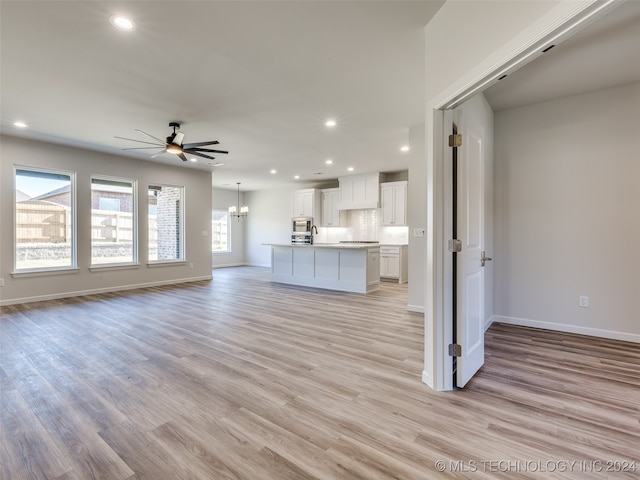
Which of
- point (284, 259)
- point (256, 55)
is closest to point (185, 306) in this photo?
point (284, 259)

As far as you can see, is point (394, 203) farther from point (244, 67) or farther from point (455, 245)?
point (455, 245)

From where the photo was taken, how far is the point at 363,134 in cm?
506

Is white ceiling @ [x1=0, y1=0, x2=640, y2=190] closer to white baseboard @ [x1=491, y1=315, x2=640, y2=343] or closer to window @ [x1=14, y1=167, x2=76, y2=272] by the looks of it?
window @ [x1=14, y1=167, x2=76, y2=272]

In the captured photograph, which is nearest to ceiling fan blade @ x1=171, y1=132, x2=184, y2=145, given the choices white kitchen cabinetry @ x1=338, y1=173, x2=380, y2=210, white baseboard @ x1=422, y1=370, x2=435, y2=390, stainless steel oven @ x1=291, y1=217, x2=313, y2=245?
white baseboard @ x1=422, y1=370, x2=435, y2=390

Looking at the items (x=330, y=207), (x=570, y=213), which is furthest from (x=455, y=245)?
(x=330, y=207)

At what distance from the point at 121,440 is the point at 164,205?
652 centimetres

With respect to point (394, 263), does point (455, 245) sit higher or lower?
higher

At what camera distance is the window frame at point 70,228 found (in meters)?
5.16

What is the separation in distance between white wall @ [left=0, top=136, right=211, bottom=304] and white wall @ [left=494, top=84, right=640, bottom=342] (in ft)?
22.2

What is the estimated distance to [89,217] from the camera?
6000 millimetres

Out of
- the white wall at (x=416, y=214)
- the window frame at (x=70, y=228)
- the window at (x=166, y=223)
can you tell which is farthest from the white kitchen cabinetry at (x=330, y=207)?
the window frame at (x=70, y=228)

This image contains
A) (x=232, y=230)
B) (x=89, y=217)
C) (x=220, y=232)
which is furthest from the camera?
(x=232, y=230)

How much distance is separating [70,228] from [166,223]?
1.92m

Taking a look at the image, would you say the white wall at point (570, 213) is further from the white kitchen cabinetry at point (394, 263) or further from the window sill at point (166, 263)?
the window sill at point (166, 263)
